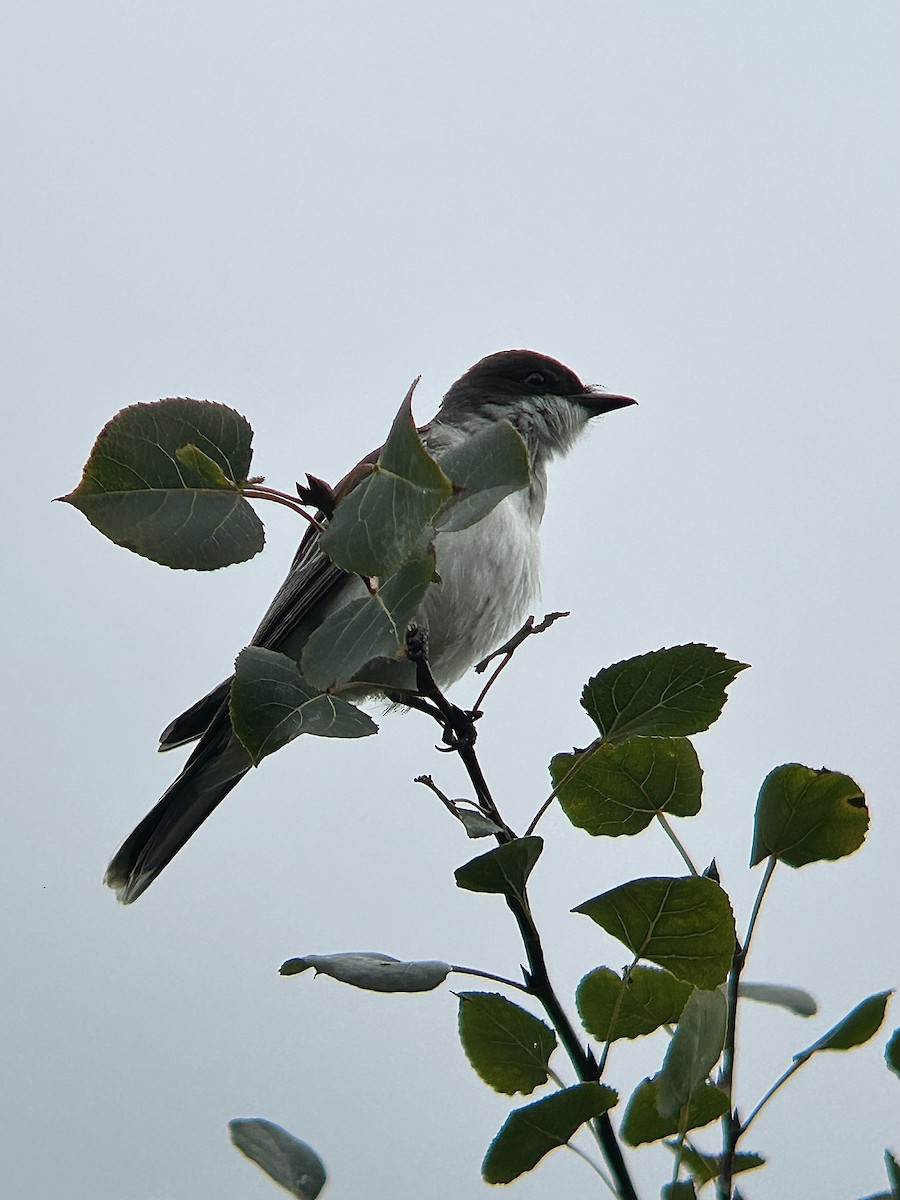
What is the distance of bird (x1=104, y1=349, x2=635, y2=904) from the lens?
3.61 meters

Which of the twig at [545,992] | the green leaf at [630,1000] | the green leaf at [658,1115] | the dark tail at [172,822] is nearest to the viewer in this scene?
the twig at [545,992]

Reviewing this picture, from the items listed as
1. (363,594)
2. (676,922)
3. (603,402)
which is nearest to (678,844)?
(676,922)

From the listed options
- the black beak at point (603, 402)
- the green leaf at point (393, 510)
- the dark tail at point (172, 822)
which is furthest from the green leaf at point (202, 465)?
the black beak at point (603, 402)

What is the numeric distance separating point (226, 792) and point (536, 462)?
1465 mm

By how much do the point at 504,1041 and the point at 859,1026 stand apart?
12.4 inches

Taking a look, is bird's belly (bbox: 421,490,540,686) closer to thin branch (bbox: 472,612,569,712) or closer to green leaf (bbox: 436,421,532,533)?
thin branch (bbox: 472,612,569,712)

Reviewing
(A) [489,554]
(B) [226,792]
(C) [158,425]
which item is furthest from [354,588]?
(C) [158,425]

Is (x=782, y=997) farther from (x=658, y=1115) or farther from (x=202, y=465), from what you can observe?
(x=202, y=465)

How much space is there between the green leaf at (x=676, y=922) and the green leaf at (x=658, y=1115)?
0.10 metres

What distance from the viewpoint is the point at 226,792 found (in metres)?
4.03

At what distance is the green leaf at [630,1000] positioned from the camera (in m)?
1.15

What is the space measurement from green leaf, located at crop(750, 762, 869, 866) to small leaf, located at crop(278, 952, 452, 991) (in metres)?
0.31

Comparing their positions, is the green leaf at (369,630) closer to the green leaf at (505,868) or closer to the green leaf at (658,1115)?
the green leaf at (505,868)

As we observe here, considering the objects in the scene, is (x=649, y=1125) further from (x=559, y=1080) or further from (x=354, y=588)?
(x=354, y=588)
